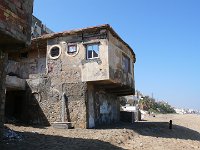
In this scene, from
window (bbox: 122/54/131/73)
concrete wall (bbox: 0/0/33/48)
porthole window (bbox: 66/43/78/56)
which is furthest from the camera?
window (bbox: 122/54/131/73)

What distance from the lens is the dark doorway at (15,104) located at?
20.5 metres

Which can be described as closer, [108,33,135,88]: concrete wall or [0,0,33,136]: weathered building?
[0,0,33,136]: weathered building

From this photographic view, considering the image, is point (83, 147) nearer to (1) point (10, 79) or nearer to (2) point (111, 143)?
(2) point (111, 143)

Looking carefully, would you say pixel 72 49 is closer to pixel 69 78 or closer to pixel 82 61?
pixel 82 61

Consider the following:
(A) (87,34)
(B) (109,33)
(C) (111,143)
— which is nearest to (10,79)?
(A) (87,34)

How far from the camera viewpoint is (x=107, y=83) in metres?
19.2

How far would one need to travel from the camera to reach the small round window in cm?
1963

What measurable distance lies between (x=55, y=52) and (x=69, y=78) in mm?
2354

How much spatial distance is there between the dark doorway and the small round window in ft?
12.1

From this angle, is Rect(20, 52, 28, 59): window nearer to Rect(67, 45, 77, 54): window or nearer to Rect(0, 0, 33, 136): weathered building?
Rect(67, 45, 77, 54): window

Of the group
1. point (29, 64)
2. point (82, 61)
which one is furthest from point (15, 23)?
point (29, 64)

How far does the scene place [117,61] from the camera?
1980 centimetres

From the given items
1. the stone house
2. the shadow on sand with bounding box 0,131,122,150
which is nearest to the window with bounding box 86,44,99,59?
the stone house

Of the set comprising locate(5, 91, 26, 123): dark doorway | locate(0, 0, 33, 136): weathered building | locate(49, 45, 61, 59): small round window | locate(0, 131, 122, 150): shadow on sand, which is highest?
locate(49, 45, 61, 59): small round window
